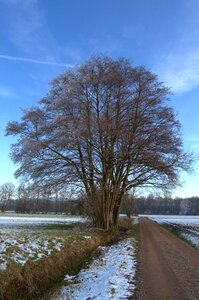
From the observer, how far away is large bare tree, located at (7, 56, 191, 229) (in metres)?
27.0

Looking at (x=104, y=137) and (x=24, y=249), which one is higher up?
(x=104, y=137)

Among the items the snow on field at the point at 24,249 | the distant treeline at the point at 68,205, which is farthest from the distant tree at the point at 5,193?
the snow on field at the point at 24,249

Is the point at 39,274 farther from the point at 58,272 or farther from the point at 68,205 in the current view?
the point at 68,205

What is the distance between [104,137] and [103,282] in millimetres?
17524

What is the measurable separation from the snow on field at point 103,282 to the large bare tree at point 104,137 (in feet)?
45.9

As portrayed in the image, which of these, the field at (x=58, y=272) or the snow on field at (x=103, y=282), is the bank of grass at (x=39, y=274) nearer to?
the field at (x=58, y=272)

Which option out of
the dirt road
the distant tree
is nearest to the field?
the dirt road

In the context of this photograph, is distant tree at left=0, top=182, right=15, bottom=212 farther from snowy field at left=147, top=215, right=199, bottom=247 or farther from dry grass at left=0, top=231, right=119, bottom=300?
dry grass at left=0, top=231, right=119, bottom=300

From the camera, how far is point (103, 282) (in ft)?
31.8

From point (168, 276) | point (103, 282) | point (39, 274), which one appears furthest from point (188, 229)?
point (103, 282)

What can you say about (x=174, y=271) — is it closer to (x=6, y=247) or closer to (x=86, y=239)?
(x=6, y=247)

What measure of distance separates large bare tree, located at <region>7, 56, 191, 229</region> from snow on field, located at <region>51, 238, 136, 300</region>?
1398cm

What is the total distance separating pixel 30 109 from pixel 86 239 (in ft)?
48.3

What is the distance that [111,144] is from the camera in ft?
90.4
